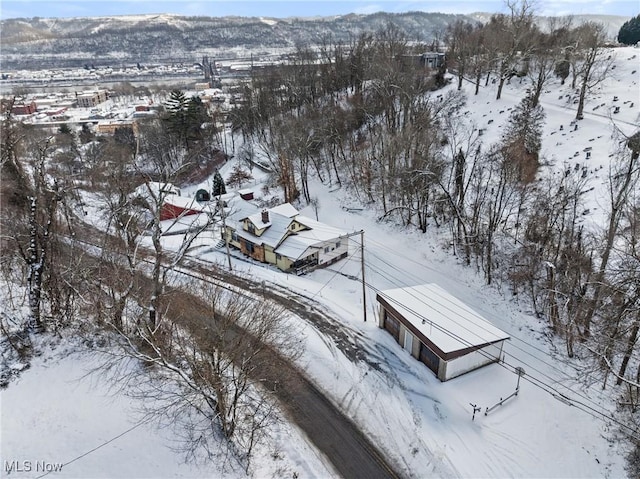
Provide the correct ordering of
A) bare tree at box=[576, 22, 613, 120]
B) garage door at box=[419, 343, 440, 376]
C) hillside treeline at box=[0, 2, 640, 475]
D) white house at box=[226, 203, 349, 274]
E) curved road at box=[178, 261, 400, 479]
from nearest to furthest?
curved road at box=[178, 261, 400, 479] < hillside treeline at box=[0, 2, 640, 475] < garage door at box=[419, 343, 440, 376] < white house at box=[226, 203, 349, 274] < bare tree at box=[576, 22, 613, 120]

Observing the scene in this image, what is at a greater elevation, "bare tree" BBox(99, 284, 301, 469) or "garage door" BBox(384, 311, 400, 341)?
"bare tree" BBox(99, 284, 301, 469)

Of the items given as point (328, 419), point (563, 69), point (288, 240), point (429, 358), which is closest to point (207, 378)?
point (328, 419)

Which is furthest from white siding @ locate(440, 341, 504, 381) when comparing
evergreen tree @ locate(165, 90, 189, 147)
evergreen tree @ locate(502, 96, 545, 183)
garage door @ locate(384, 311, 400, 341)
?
evergreen tree @ locate(165, 90, 189, 147)

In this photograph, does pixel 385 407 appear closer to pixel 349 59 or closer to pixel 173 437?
pixel 173 437

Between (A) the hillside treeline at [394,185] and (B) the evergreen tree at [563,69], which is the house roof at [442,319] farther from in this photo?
(B) the evergreen tree at [563,69]

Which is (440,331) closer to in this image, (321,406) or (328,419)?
(321,406)

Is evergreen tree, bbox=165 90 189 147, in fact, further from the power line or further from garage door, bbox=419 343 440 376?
the power line

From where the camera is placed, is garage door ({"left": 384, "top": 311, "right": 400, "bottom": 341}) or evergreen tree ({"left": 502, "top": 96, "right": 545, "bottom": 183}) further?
evergreen tree ({"left": 502, "top": 96, "right": 545, "bottom": 183})
